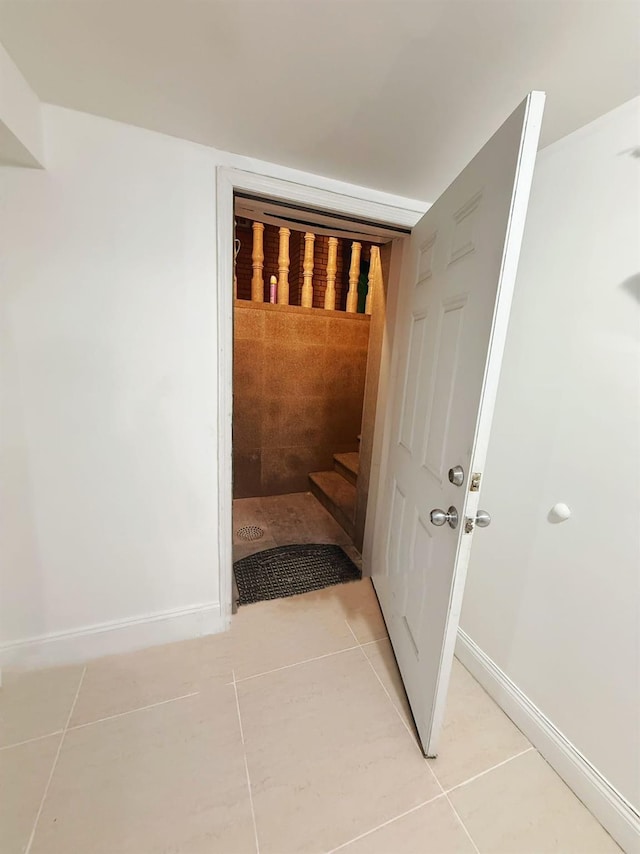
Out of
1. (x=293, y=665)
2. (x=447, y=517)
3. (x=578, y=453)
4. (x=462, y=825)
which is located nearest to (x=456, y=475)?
(x=447, y=517)

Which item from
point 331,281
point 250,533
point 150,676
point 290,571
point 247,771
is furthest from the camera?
point 331,281

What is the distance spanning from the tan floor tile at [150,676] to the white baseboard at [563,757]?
1.07m

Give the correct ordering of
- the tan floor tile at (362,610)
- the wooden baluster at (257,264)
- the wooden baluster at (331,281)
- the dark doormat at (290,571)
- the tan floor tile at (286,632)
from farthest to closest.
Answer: the wooden baluster at (331,281) → the wooden baluster at (257,264) → the dark doormat at (290,571) → the tan floor tile at (362,610) → the tan floor tile at (286,632)

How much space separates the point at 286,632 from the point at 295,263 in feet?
10.1

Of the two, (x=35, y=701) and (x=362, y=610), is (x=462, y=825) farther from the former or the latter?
(x=35, y=701)

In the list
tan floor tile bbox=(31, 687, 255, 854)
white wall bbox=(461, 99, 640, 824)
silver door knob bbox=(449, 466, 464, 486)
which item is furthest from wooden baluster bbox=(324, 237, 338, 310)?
tan floor tile bbox=(31, 687, 255, 854)

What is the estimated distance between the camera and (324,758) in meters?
1.09

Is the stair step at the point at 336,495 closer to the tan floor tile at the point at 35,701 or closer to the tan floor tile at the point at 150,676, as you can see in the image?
the tan floor tile at the point at 150,676

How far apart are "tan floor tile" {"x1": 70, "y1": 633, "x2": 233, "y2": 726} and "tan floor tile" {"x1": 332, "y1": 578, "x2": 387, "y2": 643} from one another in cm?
62

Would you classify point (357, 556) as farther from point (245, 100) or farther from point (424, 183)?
point (245, 100)

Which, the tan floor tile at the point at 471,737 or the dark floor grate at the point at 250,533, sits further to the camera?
the dark floor grate at the point at 250,533

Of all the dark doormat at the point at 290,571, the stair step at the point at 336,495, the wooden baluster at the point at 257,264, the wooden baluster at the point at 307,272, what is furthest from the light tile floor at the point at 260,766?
the wooden baluster at the point at 307,272

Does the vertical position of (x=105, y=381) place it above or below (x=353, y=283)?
below

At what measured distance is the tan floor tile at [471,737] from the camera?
1088 mm
